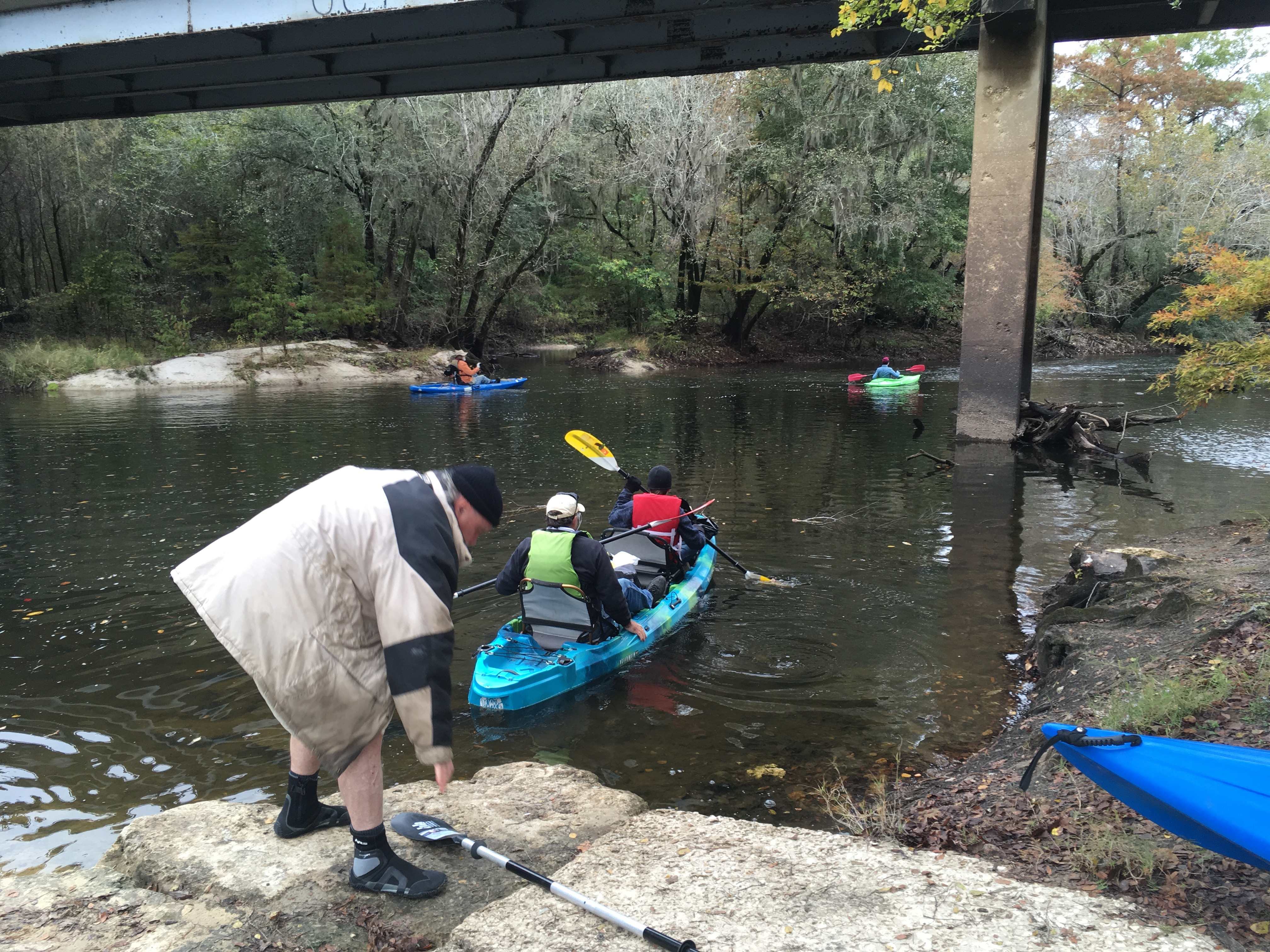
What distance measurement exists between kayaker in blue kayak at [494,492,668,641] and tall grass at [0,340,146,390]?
84.6 feet

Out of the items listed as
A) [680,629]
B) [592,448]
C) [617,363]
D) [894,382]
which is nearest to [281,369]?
[617,363]

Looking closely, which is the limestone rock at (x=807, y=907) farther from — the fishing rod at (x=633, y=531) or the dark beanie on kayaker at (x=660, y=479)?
the dark beanie on kayaker at (x=660, y=479)

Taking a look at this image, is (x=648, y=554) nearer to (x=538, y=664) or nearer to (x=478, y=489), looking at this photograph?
(x=538, y=664)

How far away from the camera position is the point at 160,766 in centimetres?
485

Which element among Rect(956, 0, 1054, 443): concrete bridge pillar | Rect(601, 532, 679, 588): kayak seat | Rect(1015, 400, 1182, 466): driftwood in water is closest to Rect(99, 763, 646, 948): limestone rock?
Rect(601, 532, 679, 588): kayak seat

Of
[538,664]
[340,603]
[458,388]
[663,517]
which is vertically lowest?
[538,664]

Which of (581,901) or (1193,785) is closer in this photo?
(1193,785)

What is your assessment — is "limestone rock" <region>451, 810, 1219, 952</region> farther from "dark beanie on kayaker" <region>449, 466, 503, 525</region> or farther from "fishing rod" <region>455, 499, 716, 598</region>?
"fishing rod" <region>455, 499, 716, 598</region>

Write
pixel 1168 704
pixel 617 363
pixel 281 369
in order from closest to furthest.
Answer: pixel 1168 704, pixel 281 369, pixel 617 363

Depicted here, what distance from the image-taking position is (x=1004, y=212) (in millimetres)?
13891

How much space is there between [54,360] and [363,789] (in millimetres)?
28951

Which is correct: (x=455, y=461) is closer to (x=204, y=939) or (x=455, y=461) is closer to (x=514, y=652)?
(x=514, y=652)

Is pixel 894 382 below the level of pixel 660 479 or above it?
below

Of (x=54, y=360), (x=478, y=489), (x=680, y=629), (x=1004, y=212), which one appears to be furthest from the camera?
(x=54, y=360)
